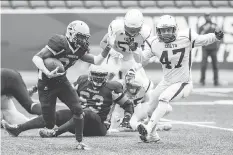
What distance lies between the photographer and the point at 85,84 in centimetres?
961

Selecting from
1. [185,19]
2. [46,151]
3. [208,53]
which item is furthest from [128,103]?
[185,19]

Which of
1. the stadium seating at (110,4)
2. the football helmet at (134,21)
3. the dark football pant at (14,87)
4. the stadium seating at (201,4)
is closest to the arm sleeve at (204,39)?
the football helmet at (134,21)

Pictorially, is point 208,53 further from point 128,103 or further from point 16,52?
point 128,103

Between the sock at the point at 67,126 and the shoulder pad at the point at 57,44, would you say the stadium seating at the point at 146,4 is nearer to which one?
the sock at the point at 67,126

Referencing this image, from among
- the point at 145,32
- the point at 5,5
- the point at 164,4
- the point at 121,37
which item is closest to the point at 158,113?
the point at 145,32

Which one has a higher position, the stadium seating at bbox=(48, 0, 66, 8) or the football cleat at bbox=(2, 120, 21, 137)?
the football cleat at bbox=(2, 120, 21, 137)

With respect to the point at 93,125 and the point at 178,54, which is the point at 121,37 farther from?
the point at 93,125

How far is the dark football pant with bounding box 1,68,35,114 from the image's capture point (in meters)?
9.81

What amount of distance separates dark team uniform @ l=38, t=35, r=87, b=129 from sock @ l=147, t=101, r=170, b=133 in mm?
999

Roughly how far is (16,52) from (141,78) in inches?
341

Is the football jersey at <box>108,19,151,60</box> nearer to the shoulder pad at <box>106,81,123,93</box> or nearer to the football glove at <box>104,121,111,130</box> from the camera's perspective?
the shoulder pad at <box>106,81,123,93</box>

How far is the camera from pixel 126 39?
10.6m

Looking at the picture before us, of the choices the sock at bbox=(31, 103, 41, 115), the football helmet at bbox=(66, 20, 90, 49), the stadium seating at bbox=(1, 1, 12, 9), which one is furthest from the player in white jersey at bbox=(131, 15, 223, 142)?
the stadium seating at bbox=(1, 1, 12, 9)

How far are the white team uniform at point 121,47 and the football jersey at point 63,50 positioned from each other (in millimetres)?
2013
